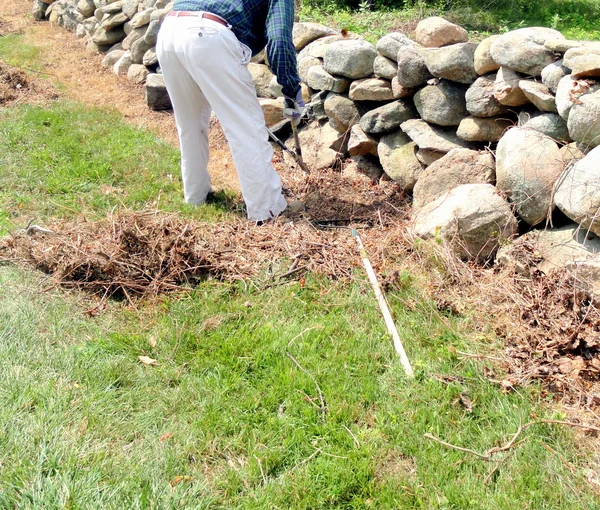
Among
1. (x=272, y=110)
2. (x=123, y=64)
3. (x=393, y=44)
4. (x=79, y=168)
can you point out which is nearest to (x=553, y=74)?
(x=393, y=44)

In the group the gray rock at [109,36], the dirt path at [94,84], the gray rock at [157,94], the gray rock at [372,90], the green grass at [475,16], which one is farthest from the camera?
the gray rock at [109,36]

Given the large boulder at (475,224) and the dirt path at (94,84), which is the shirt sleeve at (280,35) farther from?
the large boulder at (475,224)

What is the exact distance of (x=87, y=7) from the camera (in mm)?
11102

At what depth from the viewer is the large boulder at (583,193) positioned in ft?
10.3

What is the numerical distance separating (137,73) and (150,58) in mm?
416

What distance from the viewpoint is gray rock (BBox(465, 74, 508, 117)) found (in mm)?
4051

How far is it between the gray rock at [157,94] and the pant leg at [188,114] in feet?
9.44

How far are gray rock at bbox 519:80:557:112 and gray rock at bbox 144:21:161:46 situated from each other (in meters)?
6.08

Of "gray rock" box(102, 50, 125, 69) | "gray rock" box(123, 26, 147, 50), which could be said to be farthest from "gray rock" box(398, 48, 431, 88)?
"gray rock" box(102, 50, 125, 69)

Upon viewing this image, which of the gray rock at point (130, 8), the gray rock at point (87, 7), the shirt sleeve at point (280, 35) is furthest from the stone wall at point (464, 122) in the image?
the gray rock at point (87, 7)

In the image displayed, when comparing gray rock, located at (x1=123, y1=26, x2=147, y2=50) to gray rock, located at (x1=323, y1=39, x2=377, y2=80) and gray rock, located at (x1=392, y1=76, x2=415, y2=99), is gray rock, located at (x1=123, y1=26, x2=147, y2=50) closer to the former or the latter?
gray rock, located at (x1=323, y1=39, x2=377, y2=80)

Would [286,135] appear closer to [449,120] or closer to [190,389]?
[449,120]

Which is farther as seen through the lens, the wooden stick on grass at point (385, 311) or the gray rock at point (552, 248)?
the gray rock at point (552, 248)

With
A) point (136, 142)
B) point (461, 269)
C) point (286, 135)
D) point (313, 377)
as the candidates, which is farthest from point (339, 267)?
point (136, 142)
